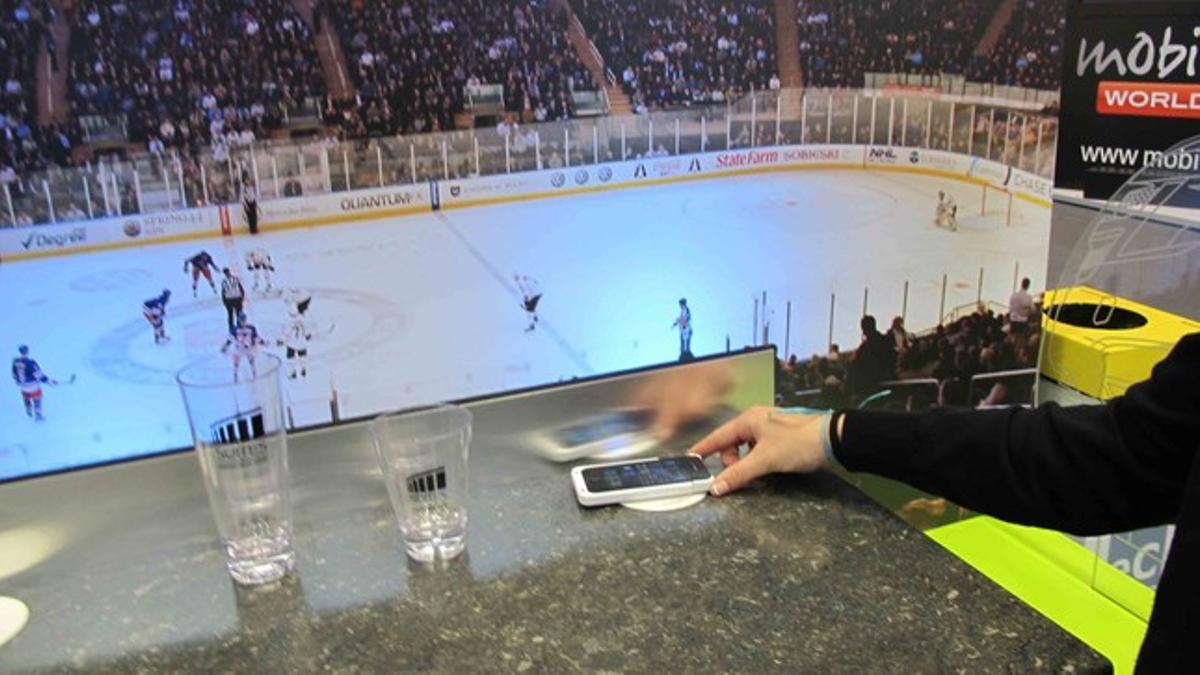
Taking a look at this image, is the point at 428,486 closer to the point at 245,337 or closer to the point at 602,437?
the point at 602,437

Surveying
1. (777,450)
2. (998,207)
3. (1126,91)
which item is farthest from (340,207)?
(1126,91)

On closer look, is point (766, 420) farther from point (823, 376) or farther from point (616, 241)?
point (823, 376)

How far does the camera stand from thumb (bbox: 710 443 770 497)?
3.56 ft

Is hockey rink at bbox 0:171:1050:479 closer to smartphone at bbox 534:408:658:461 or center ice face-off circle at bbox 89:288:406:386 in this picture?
center ice face-off circle at bbox 89:288:406:386

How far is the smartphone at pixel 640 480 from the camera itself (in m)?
1.08

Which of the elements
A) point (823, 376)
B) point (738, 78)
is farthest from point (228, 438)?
point (823, 376)

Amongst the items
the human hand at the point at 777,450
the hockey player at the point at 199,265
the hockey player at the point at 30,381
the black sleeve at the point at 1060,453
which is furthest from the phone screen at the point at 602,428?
the hockey player at the point at 30,381

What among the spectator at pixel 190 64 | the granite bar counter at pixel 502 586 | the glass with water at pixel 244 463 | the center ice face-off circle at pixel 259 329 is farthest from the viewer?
the center ice face-off circle at pixel 259 329

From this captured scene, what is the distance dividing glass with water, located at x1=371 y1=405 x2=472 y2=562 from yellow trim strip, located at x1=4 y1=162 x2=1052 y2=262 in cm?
43

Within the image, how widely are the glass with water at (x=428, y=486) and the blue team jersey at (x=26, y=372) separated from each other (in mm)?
505

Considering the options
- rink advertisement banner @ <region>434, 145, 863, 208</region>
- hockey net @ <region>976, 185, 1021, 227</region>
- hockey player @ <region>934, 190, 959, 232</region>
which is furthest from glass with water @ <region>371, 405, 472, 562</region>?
hockey net @ <region>976, 185, 1021, 227</region>

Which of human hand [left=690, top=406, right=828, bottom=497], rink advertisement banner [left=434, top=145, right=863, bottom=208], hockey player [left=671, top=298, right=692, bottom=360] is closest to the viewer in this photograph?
human hand [left=690, top=406, right=828, bottom=497]

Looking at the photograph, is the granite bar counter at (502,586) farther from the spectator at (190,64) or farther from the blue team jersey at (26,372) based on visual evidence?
the spectator at (190,64)

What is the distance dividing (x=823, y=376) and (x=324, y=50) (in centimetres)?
107
